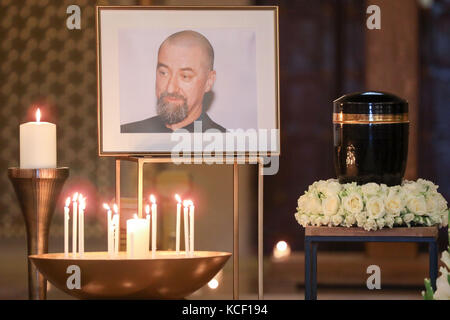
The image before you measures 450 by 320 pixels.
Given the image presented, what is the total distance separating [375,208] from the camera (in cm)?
210

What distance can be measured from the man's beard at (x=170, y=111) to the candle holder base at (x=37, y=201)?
38cm

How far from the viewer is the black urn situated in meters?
2.15

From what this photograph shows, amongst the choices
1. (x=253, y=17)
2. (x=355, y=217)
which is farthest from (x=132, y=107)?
(x=355, y=217)

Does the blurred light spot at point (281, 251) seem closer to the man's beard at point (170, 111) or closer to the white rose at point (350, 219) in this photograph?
the man's beard at point (170, 111)

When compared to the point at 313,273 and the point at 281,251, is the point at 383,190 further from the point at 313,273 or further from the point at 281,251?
the point at 281,251

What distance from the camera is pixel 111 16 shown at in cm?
260

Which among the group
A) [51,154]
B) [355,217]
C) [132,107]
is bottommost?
[355,217]

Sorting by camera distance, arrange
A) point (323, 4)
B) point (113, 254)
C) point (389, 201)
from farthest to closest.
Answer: point (323, 4)
point (113, 254)
point (389, 201)

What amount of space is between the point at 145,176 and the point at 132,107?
5.25ft

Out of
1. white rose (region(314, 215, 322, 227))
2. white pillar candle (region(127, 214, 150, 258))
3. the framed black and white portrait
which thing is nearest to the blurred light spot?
the framed black and white portrait

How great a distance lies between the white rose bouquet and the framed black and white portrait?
46 centimetres

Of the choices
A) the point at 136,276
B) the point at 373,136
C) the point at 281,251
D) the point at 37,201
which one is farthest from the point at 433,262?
the point at 281,251

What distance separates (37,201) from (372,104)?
1.09 metres
